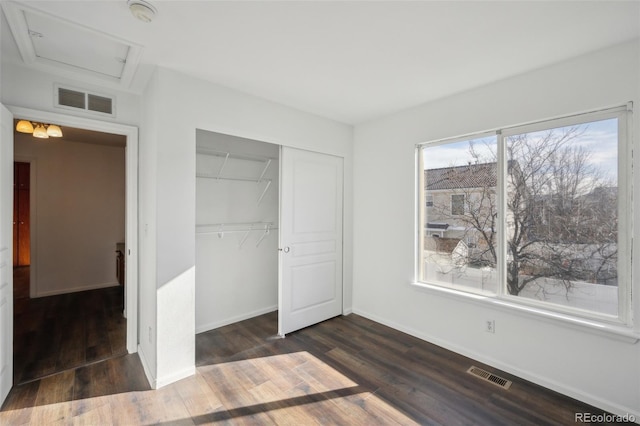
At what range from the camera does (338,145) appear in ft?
12.5

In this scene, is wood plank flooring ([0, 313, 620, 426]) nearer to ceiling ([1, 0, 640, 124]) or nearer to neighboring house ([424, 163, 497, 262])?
neighboring house ([424, 163, 497, 262])

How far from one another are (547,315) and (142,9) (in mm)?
3539

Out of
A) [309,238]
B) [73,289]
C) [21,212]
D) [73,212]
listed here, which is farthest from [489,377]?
[21,212]

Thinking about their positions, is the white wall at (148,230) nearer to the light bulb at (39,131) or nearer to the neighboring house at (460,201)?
the light bulb at (39,131)

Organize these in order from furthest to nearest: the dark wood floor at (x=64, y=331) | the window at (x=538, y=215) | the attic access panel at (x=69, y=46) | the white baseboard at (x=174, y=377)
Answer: the dark wood floor at (x=64, y=331) → the white baseboard at (x=174, y=377) → the window at (x=538, y=215) → the attic access panel at (x=69, y=46)

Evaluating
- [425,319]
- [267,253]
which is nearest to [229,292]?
[267,253]

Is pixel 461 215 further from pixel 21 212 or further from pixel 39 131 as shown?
pixel 21 212

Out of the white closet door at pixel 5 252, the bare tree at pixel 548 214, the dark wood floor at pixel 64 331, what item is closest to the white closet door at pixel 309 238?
the bare tree at pixel 548 214

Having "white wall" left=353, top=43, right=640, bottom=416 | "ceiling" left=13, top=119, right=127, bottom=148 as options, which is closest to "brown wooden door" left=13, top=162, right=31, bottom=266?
"ceiling" left=13, top=119, right=127, bottom=148

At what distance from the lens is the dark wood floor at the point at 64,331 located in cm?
264

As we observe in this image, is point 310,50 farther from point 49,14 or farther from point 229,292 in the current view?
point 229,292

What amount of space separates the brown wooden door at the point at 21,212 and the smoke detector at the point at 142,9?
269 inches

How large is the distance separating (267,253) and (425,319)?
2149mm

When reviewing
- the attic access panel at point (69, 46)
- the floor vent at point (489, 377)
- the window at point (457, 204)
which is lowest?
the floor vent at point (489, 377)
